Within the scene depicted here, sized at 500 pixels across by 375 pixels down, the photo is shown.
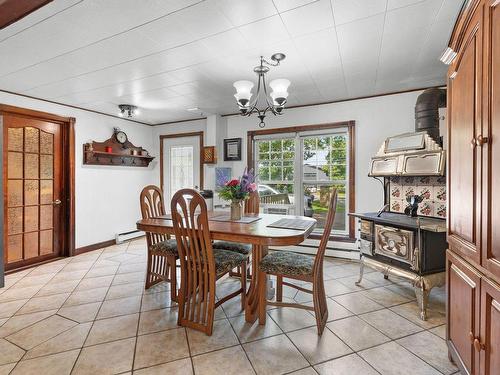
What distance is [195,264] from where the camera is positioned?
7.20ft

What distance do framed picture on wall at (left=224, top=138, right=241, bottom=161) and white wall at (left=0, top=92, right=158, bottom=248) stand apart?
1847mm

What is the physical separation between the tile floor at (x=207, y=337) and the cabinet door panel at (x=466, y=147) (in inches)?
36.9

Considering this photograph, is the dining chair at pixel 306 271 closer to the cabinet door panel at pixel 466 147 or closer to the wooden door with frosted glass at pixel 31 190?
the cabinet door panel at pixel 466 147

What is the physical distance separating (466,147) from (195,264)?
77.5 inches

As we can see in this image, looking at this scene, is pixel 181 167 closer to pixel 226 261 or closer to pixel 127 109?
pixel 127 109

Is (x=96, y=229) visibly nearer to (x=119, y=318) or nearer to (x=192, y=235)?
(x=119, y=318)

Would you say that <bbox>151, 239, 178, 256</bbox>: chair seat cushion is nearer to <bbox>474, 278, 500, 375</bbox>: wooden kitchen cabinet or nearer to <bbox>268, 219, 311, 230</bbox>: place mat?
<bbox>268, 219, 311, 230</bbox>: place mat

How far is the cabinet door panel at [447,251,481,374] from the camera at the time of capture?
1.37 m

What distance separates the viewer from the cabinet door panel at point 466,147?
133cm

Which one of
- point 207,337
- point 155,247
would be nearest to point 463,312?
point 207,337

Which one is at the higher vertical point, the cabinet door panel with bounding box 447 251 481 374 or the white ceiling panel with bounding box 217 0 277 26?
the white ceiling panel with bounding box 217 0 277 26

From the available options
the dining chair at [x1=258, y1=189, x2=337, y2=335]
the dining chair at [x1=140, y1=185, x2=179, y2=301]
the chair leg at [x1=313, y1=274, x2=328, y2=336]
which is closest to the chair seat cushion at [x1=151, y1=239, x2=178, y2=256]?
the dining chair at [x1=140, y1=185, x2=179, y2=301]

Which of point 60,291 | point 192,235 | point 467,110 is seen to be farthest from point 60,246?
point 467,110

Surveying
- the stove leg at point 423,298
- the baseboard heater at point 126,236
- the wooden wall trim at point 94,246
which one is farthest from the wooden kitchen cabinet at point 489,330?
the baseboard heater at point 126,236
